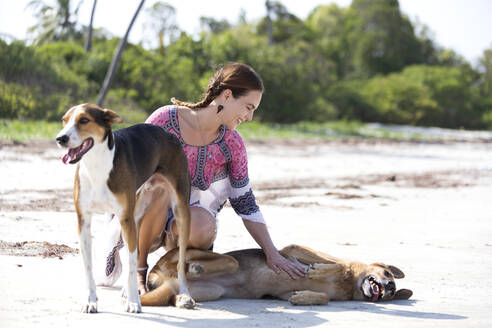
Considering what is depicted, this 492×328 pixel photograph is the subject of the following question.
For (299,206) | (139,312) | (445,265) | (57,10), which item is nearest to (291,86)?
(57,10)

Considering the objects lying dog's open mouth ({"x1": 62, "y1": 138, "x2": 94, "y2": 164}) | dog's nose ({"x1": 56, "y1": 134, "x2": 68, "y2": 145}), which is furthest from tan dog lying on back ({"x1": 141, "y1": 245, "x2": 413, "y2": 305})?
dog's nose ({"x1": 56, "y1": 134, "x2": 68, "y2": 145})

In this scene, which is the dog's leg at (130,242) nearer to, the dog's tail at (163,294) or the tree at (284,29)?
the dog's tail at (163,294)

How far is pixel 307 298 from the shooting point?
4.29m

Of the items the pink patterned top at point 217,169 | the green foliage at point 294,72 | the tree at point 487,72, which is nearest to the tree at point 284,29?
the green foliage at point 294,72

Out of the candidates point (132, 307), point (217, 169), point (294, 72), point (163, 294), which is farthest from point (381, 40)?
point (132, 307)

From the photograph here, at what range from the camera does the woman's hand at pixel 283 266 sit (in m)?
4.47

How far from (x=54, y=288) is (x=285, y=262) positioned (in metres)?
1.57

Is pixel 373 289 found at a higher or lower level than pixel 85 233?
lower

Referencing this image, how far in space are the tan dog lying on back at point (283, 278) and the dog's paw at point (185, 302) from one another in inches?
7.6

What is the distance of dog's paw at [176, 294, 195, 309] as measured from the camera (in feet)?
12.8

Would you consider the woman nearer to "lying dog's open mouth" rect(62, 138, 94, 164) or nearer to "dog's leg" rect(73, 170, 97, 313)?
"dog's leg" rect(73, 170, 97, 313)

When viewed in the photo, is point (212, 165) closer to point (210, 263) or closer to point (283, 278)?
point (210, 263)

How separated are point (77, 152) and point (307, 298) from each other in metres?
1.94

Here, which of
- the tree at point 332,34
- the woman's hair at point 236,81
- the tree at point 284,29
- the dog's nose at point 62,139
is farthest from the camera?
the tree at point 332,34
